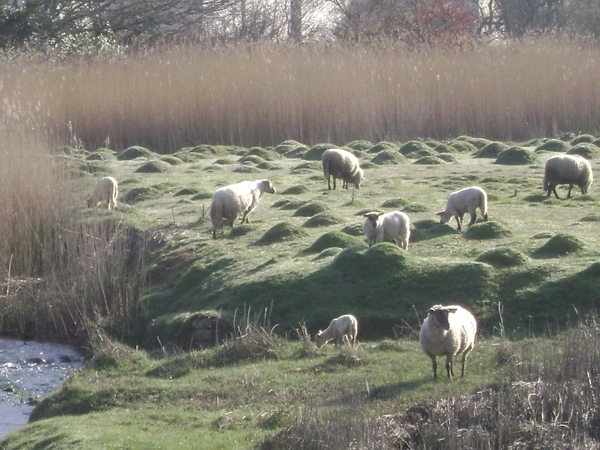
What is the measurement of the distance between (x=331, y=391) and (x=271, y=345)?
1.52 metres

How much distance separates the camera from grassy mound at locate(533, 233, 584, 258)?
11.2 m

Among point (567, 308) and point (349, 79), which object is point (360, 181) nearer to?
point (567, 308)

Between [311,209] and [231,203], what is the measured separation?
1751 millimetres

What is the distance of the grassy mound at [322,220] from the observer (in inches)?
541

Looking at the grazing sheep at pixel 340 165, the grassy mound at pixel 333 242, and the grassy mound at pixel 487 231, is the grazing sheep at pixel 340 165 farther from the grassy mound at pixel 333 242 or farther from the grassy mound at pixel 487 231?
the grassy mound at pixel 487 231

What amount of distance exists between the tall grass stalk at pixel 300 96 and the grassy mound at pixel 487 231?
12429 mm

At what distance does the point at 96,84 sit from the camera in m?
25.2

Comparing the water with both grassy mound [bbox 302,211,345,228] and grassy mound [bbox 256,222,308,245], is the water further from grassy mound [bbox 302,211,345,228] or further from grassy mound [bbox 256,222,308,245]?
grassy mound [bbox 302,211,345,228]

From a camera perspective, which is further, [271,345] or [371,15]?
[371,15]

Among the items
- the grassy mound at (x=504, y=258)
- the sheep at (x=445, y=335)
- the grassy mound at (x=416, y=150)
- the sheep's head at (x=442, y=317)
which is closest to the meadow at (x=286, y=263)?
the grassy mound at (x=504, y=258)

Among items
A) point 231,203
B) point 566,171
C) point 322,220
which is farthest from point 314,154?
point 231,203

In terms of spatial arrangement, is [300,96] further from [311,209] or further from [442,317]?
[442,317]

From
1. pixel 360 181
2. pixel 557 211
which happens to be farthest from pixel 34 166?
pixel 557 211

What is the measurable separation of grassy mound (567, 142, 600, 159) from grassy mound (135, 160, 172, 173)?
27.1 ft
